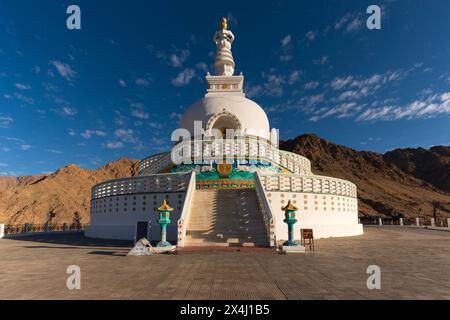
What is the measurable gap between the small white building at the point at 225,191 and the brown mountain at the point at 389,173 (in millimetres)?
62205

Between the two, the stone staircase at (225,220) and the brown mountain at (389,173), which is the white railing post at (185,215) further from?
the brown mountain at (389,173)

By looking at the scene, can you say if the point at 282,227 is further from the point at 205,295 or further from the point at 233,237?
the point at 205,295

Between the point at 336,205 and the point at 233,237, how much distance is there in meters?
10.8

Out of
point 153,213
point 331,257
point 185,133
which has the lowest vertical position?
point 331,257

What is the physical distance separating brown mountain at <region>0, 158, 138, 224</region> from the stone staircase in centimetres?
7313

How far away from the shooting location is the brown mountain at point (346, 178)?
82062 millimetres

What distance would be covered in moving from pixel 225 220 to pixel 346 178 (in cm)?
9613

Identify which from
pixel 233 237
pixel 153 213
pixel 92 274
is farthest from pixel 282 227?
pixel 92 274

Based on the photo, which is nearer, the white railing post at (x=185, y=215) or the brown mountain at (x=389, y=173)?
the white railing post at (x=185, y=215)

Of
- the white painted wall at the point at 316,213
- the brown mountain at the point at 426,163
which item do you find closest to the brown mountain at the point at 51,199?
the white painted wall at the point at 316,213

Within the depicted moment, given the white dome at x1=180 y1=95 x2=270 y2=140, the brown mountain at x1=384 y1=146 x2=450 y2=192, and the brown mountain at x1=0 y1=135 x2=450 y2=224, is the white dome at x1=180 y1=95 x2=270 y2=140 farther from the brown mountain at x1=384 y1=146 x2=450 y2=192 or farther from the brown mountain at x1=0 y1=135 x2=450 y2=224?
the brown mountain at x1=384 y1=146 x2=450 y2=192

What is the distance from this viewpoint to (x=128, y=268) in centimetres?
1027

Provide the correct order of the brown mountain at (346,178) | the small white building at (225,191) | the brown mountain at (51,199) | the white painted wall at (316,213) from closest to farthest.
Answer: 1. the small white building at (225,191)
2. the white painted wall at (316,213)
3. the brown mountain at (51,199)
4. the brown mountain at (346,178)

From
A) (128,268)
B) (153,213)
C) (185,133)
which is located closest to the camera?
(128,268)
